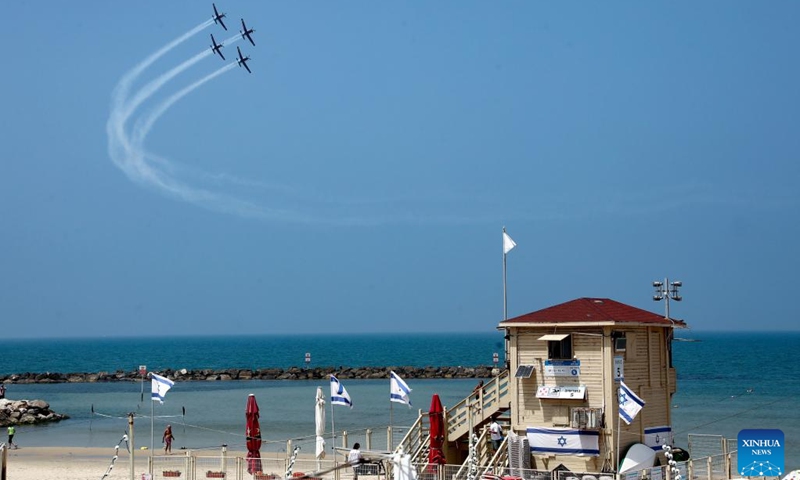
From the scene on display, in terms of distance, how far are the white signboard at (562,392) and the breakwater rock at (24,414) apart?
4562 centimetres

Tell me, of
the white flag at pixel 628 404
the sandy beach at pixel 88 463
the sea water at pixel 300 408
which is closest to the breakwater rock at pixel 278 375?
the sea water at pixel 300 408

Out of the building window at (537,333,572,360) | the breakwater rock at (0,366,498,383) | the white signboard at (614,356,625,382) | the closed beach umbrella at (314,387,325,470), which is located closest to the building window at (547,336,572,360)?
the building window at (537,333,572,360)

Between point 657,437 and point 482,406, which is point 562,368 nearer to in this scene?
point 482,406

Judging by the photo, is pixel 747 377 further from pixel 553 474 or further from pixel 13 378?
pixel 553 474

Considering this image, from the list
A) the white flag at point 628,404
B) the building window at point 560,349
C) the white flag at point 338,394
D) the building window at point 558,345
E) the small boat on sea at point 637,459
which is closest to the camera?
the white flag at point 628,404

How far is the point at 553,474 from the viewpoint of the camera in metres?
28.3

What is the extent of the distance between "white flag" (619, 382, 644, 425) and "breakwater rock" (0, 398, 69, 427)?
4841cm

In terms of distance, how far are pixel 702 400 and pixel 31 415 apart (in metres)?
48.1

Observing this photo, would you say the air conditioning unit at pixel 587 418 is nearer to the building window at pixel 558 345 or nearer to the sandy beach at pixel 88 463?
the building window at pixel 558 345

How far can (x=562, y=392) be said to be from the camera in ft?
97.2

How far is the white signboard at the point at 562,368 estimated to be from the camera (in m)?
29.6

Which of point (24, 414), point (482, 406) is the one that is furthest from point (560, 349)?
point (24, 414)

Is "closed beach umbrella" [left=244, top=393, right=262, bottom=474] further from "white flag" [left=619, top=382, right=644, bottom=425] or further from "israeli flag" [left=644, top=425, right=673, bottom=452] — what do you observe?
"israeli flag" [left=644, top=425, right=673, bottom=452]

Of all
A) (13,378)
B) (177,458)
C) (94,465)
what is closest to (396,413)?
(94,465)
